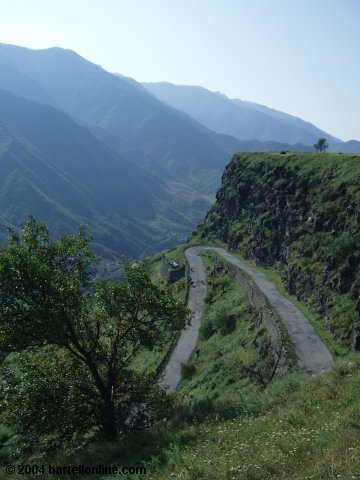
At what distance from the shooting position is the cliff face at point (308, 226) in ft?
177

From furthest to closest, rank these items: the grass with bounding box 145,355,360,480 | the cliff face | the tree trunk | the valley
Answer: the cliff face < the tree trunk < the valley < the grass with bounding box 145,355,360,480

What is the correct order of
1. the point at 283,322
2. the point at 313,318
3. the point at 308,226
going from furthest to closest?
the point at 308,226 → the point at 313,318 → the point at 283,322

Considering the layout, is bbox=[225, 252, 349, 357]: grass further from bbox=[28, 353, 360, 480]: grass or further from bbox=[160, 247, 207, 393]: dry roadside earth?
bbox=[28, 353, 360, 480]: grass

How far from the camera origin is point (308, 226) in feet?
241

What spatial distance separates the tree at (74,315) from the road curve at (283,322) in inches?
186

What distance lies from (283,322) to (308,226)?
23.8 metres

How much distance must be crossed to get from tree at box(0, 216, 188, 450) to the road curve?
4730 millimetres

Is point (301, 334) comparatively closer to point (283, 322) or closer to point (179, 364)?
point (283, 322)

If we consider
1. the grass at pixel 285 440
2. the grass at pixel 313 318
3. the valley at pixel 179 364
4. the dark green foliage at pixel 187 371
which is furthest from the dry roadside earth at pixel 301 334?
the grass at pixel 285 440

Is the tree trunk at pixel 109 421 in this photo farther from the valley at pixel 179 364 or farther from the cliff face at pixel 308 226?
the cliff face at pixel 308 226

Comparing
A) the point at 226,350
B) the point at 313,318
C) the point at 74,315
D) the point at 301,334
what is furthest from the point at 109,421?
the point at 313,318

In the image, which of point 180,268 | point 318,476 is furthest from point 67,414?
point 180,268

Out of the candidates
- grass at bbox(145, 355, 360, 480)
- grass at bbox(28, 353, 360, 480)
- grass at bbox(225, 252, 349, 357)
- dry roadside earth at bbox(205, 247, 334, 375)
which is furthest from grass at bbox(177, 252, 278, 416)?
grass at bbox(145, 355, 360, 480)

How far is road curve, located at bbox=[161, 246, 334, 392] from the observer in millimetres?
44481
